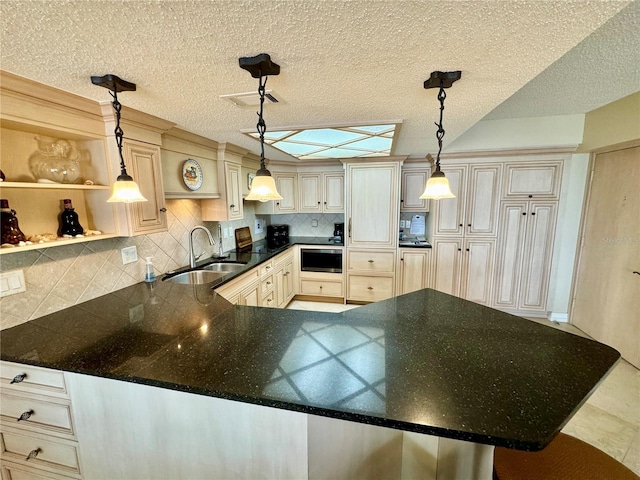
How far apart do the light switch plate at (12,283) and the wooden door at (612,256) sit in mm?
4491

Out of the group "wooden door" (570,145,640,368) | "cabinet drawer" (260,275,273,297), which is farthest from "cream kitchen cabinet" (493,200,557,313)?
"cabinet drawer" (260,275,273,297)

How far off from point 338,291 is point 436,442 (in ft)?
8.72

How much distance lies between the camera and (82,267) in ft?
5.20

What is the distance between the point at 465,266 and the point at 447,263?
22cm

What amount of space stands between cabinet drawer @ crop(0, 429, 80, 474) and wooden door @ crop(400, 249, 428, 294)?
3264 millimetres

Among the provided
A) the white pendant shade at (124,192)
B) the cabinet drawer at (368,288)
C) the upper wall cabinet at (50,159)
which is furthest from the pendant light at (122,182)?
the cabinet drawer at (368,288)

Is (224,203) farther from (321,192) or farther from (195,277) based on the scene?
(321,192)

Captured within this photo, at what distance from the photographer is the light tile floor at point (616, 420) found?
1.66 m

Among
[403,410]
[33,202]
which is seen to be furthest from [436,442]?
[33,202]

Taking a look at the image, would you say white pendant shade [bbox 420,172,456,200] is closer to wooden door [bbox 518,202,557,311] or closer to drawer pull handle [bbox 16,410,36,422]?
drawer pull handle [bbox 16,410,36,422]

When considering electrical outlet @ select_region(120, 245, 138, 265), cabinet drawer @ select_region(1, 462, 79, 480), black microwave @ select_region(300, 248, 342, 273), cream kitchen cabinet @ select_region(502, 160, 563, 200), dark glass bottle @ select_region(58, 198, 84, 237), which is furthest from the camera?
black microwave @ select_region(300, 248, 342, 273)

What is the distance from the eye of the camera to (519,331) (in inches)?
48.4

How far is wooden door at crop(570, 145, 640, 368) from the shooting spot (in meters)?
2.40

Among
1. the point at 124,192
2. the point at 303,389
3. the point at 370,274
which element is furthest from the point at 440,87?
the point at 370,274
